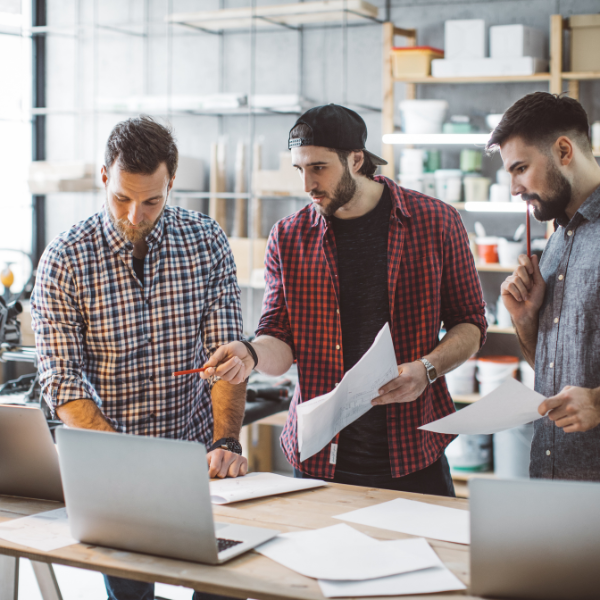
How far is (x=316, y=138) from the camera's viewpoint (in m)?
1.75

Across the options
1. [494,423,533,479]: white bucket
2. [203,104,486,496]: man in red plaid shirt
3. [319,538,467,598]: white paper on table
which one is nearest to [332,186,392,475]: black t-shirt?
[203,104,486,496]: man in red plaid shirt

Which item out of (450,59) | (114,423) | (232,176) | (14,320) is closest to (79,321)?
(114,423)

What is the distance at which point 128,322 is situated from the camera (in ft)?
5.83

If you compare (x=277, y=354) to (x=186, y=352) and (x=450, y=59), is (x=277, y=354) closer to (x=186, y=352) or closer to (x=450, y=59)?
(x=186, y=352)

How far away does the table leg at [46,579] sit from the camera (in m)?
1.89

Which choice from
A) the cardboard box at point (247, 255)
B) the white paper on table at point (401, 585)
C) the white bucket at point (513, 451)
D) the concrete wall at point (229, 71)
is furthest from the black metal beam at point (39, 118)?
the white paper on table at point (401, 585)

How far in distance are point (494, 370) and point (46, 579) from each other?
2.49 meters

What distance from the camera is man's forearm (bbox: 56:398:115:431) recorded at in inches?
65.2

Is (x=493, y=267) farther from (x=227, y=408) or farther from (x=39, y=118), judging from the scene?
(x=39, y=118)

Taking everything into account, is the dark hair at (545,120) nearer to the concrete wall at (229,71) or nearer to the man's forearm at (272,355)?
the man's forearm at (272,355)

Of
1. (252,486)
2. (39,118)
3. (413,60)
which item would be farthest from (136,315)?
(39,118)

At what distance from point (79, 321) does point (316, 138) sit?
0.69 meters

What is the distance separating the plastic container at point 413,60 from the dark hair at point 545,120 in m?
2.36

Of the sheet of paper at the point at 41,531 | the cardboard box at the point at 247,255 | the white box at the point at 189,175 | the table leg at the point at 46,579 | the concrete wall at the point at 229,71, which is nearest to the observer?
the sheet of paper at the point at 41,531
